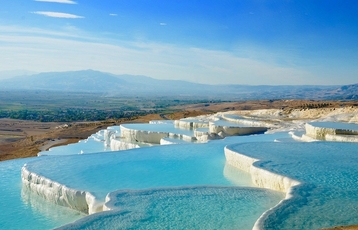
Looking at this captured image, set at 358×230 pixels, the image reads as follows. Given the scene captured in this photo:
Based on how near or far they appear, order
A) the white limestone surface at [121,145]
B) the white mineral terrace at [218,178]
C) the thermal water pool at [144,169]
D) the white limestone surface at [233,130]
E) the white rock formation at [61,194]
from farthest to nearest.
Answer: the white limestone surface at [233,130]
the white limestone surface at [121,145]
the thermal water pool at [144,169]
the white rock formation at [61,194]
the white mineral terrace at [218,178]

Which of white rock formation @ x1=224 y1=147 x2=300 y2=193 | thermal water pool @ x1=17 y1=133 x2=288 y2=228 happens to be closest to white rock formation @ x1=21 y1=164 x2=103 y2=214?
thermal water pool @ x1=17 y1=133 x2=288 y2=228

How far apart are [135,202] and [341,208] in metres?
3.21

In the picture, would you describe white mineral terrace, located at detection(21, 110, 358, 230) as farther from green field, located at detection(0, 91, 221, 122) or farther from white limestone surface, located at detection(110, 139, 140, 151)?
green field, located at detection(0, 91, 221, 122)

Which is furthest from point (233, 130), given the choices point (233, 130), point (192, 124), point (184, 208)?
point (184, 208)

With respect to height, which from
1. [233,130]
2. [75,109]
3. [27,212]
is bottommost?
[75,109]

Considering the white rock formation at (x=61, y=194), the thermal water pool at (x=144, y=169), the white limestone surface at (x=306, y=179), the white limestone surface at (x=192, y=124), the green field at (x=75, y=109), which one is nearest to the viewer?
the white limestone surface at (x=306, y=179)

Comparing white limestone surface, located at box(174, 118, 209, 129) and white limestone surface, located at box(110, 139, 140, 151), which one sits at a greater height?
white limestone surface, located at box(174, 118, 209, 129)

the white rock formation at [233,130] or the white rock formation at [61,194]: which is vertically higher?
the white rock formation at [233,130]

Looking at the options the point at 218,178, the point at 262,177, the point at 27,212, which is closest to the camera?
the point at 27,212

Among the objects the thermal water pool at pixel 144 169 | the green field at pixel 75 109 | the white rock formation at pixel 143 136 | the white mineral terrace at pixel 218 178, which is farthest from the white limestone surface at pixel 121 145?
the green field at pixel 75 109

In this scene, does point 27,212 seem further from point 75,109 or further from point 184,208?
point 75,109

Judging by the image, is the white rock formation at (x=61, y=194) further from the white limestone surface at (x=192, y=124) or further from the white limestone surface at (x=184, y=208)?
the white limestone surface at (x=192, y=124)

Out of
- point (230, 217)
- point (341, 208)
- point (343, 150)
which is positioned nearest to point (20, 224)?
point (230, 217)

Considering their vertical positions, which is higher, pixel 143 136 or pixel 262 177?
pixel 262 177
